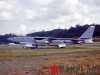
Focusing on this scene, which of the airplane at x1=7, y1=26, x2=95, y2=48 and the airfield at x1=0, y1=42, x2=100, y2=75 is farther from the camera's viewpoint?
the airplane at x1=7, y1=26, x2=95, y2=48

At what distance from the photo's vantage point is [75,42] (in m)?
82.4

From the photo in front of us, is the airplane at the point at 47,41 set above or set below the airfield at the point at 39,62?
above

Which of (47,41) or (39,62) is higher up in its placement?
(47,41)

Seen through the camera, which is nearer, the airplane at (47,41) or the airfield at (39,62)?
the airfield at (39,62)

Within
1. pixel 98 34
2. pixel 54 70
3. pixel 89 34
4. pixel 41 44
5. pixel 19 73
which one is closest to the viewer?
pixel 54 70

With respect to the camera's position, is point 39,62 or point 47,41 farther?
point 47,41

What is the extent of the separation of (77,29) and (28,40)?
11372cm

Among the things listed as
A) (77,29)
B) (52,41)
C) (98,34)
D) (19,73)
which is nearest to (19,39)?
(52,41)

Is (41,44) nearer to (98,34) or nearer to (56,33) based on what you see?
(98,34)

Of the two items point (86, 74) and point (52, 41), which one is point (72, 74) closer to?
point (86, 74)

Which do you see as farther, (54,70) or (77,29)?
(77,29)

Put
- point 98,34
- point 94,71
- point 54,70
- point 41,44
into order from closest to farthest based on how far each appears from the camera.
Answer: point 54,70
point 94,71
point 41,44
point 98,34

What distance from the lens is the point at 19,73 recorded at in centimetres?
1828

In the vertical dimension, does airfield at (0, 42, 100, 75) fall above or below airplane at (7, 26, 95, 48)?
below
